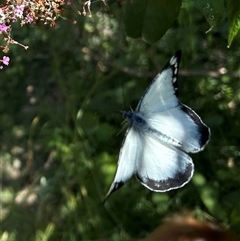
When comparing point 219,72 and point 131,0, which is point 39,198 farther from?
point 131,0

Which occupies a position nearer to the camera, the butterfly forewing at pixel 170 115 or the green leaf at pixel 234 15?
the green leaf at pixel 234 15

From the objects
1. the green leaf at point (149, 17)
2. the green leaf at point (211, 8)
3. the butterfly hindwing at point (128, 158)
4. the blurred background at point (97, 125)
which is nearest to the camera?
the green leaf at point (211, 8)

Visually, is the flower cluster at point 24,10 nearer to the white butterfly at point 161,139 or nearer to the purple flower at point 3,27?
the purple flower at point 3,27

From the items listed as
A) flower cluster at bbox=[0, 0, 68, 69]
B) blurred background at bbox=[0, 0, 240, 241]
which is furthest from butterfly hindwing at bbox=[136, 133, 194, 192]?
flower cluster at bbox=[0, 0, 68, 69]

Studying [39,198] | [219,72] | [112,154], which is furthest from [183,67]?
[39,198]

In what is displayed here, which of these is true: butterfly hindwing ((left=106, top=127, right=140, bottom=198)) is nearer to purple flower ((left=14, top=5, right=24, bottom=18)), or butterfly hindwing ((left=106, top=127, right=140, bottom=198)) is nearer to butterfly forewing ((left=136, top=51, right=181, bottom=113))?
butterfly forewing ((left=136, top=51, right=181, bottom=113))

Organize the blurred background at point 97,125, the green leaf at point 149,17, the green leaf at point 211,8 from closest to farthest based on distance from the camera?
1. the green leaf at point 211,8
2. the green leaf at point 149,17
3. the blurred background at point 97,125

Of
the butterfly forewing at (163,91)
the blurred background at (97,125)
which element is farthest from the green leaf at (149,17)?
the blurred background at (97,125)

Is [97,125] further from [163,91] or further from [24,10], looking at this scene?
[24,10]
